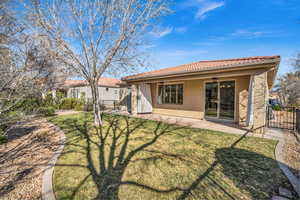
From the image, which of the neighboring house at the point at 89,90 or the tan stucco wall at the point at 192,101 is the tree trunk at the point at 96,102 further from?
the neighboring house at the point at 89,90

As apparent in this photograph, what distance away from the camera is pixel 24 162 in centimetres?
349

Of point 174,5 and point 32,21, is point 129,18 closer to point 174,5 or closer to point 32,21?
point 174,5

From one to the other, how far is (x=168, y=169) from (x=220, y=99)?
244 inches

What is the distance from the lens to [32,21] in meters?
5.51

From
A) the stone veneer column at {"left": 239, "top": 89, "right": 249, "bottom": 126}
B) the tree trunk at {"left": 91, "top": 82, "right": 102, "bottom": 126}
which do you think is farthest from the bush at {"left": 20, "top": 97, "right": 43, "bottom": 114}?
the stone veneer column at {"left": 239, "top": 89, "right": 249, "bottom": 126}

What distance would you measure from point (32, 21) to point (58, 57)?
5.59ft

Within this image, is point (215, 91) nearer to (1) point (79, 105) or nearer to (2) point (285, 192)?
(2) point (285, 192)

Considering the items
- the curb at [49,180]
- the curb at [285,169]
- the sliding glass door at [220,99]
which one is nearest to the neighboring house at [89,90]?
the sliding glass door at [220,99]

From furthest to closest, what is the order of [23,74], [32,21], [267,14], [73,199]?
1. [267,14]
2. [32,21]
3. [23,74]
4. [73,199]

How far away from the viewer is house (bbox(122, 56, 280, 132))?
214 inches

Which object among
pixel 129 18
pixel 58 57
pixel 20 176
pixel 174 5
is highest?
pixel 174 5

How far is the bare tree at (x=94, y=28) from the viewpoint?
5.95 metres

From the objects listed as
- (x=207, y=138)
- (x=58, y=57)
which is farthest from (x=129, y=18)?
(x=207, y=138)

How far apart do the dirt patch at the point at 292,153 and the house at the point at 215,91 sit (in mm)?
967
